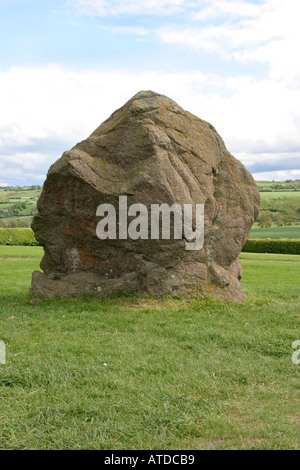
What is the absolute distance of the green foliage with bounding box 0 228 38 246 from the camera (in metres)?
43.1

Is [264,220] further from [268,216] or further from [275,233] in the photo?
[275,233]

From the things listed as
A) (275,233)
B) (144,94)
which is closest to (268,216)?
(275,233)

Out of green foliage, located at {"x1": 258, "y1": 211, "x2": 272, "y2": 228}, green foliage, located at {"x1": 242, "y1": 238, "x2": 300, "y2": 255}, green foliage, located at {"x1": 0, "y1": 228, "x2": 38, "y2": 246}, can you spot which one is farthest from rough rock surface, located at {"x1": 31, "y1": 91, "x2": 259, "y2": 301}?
green foliage, located at {"x1": 258, "y1": 211, "x2": 272, "y2": 228}

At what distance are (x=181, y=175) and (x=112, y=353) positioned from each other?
477cm

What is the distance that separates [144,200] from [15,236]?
35.6 metres

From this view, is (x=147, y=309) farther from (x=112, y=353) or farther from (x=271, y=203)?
(x=271, y=203)

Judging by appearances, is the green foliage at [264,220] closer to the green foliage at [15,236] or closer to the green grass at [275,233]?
the green grass at [275,233]

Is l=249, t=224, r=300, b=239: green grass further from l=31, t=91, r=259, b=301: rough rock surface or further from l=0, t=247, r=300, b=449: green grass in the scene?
l=0, t=247, r=300, b=449: green grass

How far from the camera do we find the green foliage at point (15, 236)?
43125 mm

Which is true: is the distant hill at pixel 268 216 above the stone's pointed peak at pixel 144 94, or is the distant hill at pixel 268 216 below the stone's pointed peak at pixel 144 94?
below

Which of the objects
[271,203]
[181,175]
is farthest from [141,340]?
[271,203]

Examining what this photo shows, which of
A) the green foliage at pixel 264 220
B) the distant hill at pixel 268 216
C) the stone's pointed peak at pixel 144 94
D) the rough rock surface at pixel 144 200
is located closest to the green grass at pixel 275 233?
the distant hill at pixel 268 216

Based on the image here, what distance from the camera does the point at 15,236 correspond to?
4338cm

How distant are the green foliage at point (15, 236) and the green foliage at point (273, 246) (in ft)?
66.0
